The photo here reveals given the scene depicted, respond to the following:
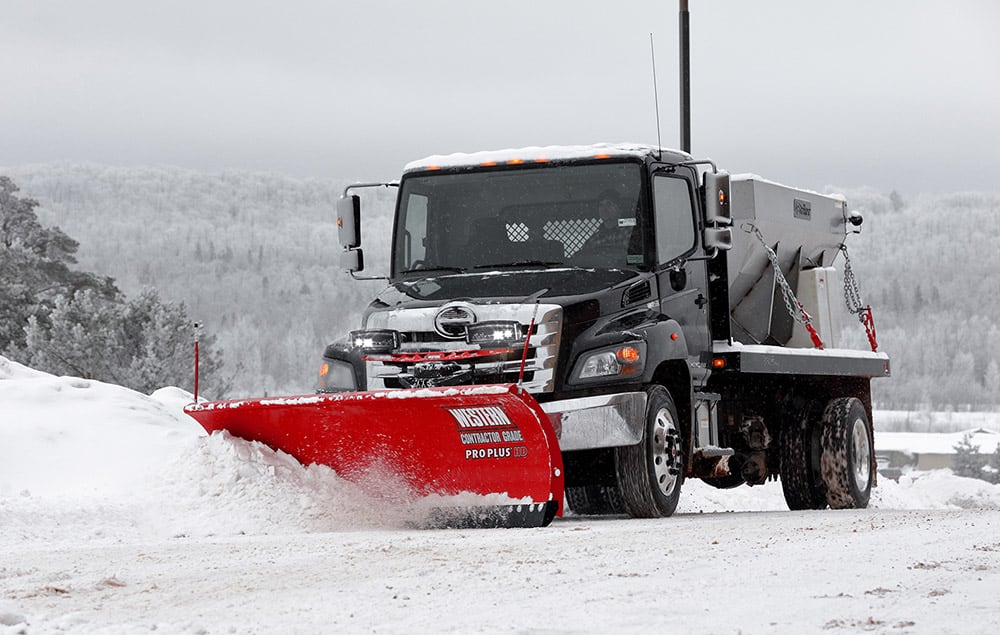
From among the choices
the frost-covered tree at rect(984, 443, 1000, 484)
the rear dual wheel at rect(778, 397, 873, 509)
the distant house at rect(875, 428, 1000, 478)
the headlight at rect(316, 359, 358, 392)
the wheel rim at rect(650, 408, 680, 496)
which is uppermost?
the headlight at rect(316, 359, 358, 392)

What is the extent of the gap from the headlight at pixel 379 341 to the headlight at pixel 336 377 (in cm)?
24

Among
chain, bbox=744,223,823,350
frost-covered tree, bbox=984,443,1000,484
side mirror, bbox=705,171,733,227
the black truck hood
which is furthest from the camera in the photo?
frost-covered tree, bbox=984,443,1000,484

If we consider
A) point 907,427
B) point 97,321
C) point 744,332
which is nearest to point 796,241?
point 744,332

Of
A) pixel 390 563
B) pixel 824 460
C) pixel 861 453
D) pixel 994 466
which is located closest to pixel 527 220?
pixel 390 563

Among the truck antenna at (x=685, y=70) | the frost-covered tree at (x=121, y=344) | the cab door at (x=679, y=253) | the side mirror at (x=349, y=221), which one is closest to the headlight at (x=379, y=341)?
the side mirror at (x=349, y=221)

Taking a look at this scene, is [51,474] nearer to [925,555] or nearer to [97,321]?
[925,555]

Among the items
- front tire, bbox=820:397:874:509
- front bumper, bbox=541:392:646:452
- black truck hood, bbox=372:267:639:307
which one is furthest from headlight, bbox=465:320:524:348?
front tire, bbox=820:397:874:509

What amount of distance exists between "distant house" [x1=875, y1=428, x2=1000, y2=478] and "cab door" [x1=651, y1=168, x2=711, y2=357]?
10861 cm

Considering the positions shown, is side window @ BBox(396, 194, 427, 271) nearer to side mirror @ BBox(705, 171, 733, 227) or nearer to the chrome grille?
the chrome grille

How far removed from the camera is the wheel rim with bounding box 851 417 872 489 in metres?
13.7

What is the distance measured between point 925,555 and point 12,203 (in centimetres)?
4330

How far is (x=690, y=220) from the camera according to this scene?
11062mm

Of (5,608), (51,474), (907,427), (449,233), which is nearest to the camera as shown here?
(5,608)

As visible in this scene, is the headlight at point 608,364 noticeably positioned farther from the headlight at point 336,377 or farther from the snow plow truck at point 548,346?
the headlight at point 336,377
